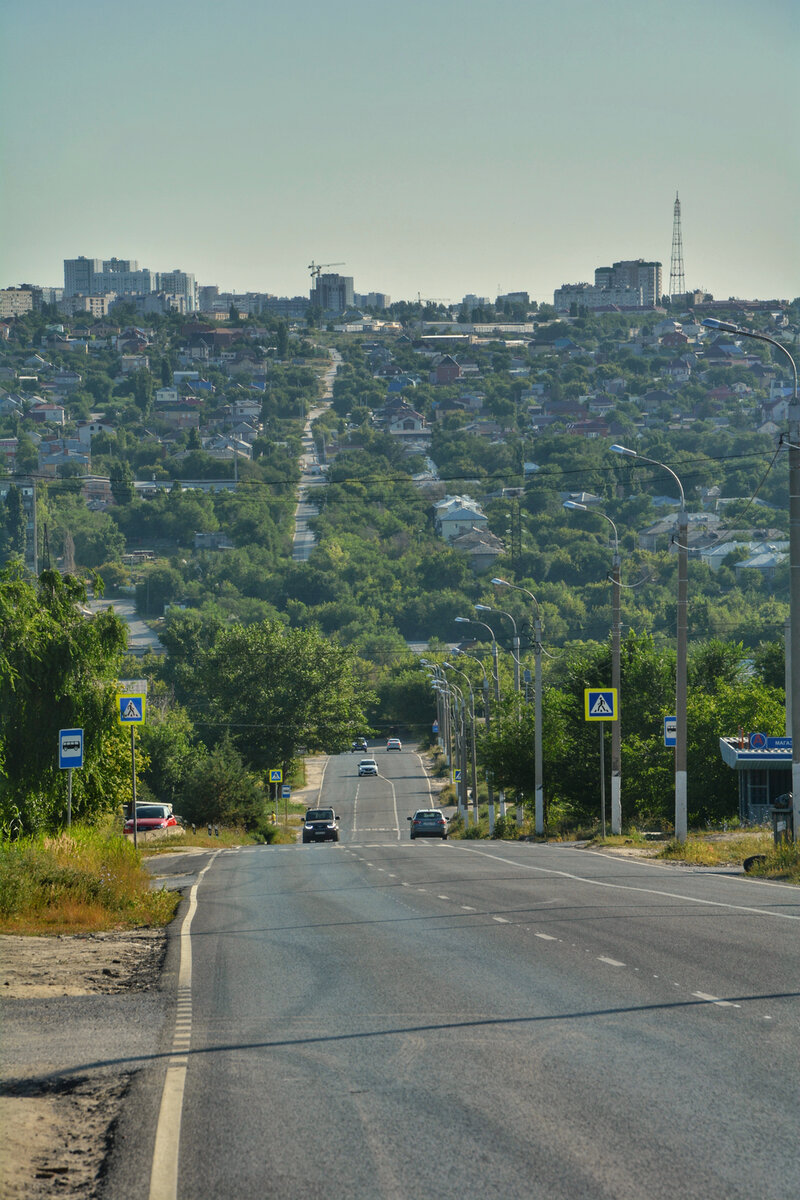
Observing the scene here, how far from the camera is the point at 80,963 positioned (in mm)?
13719

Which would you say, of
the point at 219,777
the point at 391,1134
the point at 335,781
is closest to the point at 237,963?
the point at 391,1134

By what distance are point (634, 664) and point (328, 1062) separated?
44.4 m

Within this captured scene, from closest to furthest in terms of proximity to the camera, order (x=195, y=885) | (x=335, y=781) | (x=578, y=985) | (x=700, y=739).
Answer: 1. (x=578, y=985)
2. (x=195, y=885)
3. (x=700, y=739)
4. (x=335, y=781)

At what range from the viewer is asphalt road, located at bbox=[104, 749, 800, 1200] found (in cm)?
624

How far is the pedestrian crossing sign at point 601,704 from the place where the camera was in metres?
36.3

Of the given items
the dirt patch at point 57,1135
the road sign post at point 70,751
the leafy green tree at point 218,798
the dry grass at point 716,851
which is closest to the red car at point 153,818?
the leafy green tree at point 218,798

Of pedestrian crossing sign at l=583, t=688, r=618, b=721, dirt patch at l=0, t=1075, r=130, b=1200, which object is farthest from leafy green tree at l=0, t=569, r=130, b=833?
dirt patch at l=0, t=1075, r=130, b=1200

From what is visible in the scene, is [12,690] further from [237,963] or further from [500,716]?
[500,716]

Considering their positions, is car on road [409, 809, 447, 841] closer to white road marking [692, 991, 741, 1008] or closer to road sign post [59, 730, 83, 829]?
road sign post [59, 730, 83, 829]

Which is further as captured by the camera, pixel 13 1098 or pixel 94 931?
pixel 94 931

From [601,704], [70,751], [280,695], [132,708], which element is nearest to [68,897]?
[70,751]

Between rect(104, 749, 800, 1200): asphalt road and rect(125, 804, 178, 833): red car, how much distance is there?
3305 cm

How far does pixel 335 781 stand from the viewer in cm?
10494

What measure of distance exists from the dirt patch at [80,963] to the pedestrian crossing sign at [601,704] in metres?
21.1
